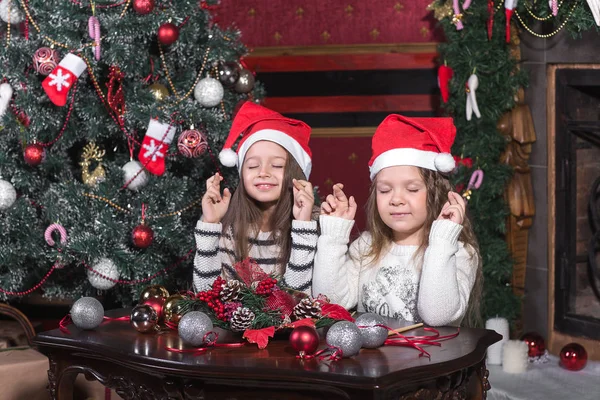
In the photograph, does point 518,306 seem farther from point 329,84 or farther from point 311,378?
point 311,378

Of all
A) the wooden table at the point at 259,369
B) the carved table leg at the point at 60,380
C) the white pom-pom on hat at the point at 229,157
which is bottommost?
the carved table leg at the point at 60,380

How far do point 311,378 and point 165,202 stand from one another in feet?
6.33

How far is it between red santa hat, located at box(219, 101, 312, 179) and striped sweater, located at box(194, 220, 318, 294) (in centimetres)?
31

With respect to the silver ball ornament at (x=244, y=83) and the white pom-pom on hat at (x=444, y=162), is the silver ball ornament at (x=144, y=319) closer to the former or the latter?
the white pom-pom on hat at (x=444, y=162)

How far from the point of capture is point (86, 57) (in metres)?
3.71

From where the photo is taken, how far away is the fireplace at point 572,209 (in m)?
4.15

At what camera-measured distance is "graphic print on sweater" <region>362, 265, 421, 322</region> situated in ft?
9.21

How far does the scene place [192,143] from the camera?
369 centimetres

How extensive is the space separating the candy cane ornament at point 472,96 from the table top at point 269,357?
1848 mm

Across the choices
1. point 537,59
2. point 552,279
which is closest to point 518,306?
point 552,279

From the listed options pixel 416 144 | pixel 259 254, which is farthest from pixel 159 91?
pixel 416 144

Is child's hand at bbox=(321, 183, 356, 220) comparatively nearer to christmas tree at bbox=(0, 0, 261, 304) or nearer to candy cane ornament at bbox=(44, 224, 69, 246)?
christmas tree at bbox=(0, 0, 261, 304)

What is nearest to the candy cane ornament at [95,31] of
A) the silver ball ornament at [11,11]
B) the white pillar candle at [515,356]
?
the silver ball ornament at [11,11]

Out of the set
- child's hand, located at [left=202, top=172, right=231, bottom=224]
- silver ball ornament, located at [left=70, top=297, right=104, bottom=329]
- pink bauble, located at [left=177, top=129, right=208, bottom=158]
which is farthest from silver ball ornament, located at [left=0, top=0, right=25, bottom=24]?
silver ball ornament, located at [left=70, top=297, right=104, bottom=329]
